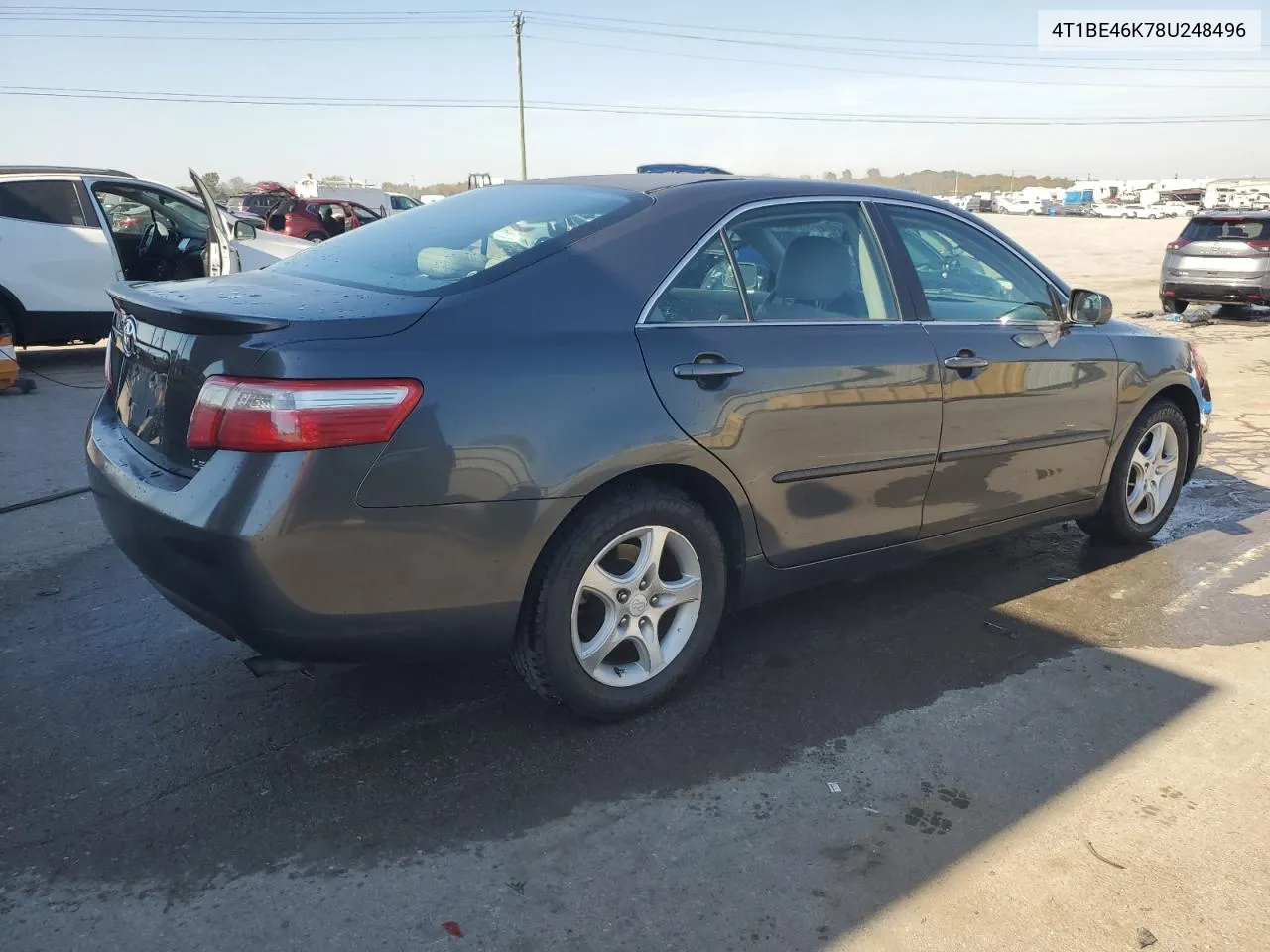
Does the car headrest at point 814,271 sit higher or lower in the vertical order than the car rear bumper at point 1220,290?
higher

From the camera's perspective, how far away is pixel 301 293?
287cm

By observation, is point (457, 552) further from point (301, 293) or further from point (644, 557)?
point (301, 293)

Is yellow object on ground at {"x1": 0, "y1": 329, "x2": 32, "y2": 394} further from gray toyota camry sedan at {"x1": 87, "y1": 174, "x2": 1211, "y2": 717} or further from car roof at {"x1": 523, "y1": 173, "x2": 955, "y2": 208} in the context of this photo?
car roof at {"x1": 523, "y1": 173, "x2": 955, "y2": 208}

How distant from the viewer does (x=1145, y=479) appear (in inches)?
Answer: 190

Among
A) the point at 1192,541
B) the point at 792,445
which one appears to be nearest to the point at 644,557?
the point at 792,445

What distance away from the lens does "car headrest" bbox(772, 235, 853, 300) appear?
3.44 m

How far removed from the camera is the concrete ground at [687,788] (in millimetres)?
2283

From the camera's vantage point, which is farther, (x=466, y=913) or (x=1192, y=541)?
(x=1192, y=541)

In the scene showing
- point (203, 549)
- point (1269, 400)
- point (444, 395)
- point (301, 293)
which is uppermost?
point (301, 293)

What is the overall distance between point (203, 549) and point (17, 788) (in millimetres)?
907

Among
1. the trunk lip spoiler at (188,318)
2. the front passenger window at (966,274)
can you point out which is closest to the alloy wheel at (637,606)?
the trunk lip spoiler at (188,318)

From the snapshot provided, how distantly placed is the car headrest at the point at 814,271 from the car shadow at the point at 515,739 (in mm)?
1289

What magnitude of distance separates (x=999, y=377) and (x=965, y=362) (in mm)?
216

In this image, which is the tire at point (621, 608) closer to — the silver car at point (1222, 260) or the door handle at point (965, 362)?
the door handle at point (965, 362)
